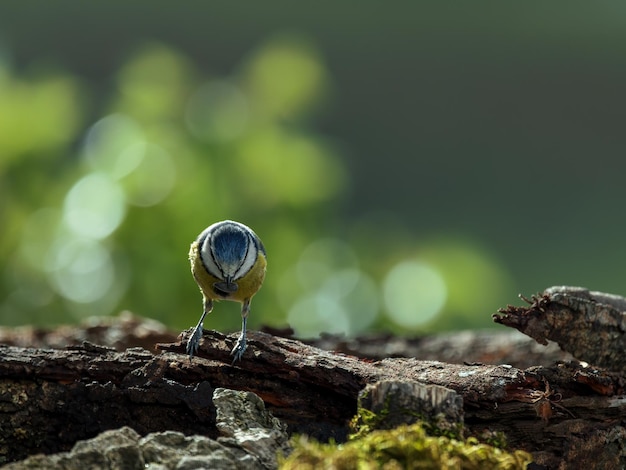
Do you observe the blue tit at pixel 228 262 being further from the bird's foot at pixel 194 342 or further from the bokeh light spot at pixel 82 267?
the bokeh light spot at pixel 82 267

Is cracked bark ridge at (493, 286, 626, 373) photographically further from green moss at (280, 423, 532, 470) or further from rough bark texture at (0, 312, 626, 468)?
green moss at (280, 423, 532, 470)

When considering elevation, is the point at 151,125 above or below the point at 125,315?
above

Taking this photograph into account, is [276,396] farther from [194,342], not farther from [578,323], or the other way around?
[578,323]

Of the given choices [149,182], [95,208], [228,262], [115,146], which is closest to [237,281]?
[228,262]

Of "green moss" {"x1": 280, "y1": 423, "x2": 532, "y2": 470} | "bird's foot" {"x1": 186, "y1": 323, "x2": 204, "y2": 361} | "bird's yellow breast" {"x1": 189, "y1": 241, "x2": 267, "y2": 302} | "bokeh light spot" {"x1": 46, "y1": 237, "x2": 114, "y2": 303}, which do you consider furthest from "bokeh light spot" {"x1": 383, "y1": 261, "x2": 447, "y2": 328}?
"green moss" {"x1": 280, "y1": 423, "x2": 532, "y2": 470}

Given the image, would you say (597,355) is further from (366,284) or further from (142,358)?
(366,284)

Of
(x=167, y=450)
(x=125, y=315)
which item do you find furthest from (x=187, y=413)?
(x=125, y=315)

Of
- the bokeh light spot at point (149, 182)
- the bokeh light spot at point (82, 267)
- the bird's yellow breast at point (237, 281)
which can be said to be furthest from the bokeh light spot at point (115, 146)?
the bird's yellow breast at point (237, 281)
